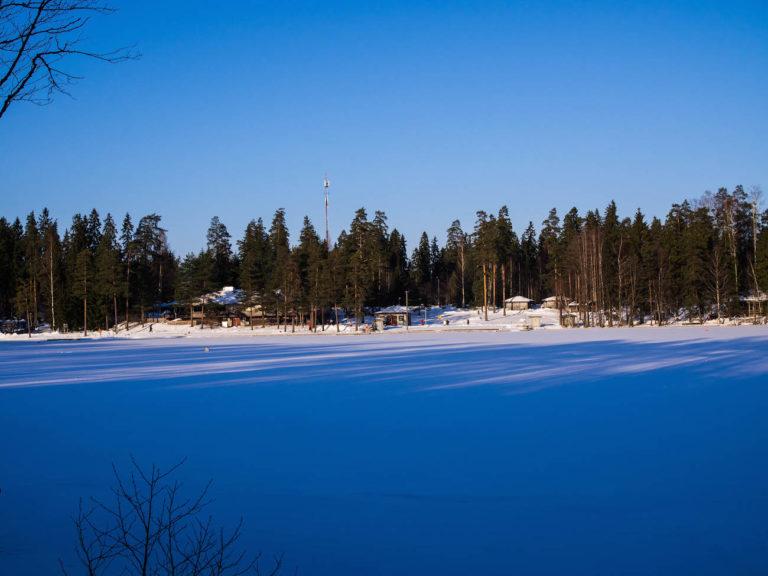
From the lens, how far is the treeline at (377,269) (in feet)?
178

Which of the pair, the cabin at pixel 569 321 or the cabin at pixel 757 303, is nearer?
the cabin at pixel 757 303

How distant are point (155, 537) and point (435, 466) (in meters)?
2.93

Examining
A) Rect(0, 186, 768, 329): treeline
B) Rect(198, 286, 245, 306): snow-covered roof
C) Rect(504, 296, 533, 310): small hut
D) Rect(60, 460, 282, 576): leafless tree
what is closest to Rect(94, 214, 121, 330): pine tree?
Rect(0, 186, 768, 329): treeline

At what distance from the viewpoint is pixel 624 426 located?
807 cm

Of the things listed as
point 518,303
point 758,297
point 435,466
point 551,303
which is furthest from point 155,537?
point 551,303

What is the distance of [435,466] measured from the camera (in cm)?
632

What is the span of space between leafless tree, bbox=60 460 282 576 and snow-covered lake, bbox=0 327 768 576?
17cm

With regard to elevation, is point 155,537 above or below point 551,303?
below

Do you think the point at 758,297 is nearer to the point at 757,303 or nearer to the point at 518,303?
the point at 757,303

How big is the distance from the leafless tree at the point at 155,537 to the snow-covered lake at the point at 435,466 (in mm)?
166

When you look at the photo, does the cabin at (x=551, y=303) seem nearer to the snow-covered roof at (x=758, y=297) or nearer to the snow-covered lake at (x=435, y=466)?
the snow-covered roof at (x=758, y=297)

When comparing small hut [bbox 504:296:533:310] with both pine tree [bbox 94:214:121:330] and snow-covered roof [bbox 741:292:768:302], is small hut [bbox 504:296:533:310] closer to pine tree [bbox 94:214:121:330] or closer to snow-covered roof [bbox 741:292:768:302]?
snow-covered roof [bbox 741:292:768:302]

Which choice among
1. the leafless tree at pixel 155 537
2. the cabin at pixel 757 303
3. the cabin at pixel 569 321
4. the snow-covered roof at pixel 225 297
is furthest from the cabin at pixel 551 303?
the leafless tree at pixel 155 537

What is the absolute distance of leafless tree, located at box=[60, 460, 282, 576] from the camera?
4016 mm
